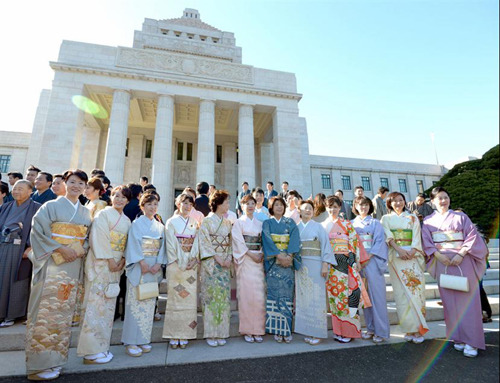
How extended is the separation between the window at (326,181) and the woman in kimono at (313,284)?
30.0 m

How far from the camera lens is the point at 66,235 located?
314 centimetres

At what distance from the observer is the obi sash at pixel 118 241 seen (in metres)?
3.50

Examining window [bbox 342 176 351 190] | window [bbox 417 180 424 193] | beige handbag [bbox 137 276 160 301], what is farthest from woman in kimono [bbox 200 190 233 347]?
window [bbox 417 180 424 193]

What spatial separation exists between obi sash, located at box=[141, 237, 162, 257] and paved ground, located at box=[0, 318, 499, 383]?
1383 mm

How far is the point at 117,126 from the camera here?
15828 mm

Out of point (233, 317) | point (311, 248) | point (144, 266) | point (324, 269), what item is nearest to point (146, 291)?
point (144, 266)

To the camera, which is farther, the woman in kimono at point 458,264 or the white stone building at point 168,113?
the white stone building at point 168,113

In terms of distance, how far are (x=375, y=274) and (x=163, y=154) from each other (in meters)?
14.9

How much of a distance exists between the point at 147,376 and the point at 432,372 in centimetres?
351

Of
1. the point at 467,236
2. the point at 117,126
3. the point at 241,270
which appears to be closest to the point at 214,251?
the point at 241,270

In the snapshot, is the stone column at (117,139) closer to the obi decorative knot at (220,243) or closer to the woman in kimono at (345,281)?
the obi decorative knot at (220,243)

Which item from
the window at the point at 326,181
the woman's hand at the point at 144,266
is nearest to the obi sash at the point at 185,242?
the woman's hand at the point at 144,266

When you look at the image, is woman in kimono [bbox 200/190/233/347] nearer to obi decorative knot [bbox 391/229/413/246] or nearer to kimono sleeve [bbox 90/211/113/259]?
kimono sleeve [bbox 90/211/113/259]

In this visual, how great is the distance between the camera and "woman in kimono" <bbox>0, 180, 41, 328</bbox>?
151 inches
